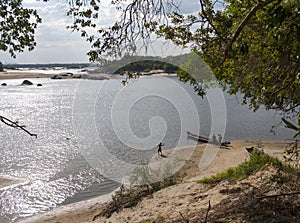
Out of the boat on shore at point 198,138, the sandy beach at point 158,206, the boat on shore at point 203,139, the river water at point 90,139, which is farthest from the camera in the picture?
the boat on shore at point 198,138

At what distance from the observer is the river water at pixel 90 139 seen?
47.3 ft

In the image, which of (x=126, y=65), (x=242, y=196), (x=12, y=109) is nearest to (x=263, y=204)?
(x=242, y=196)

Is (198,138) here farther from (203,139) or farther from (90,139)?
(90,139)

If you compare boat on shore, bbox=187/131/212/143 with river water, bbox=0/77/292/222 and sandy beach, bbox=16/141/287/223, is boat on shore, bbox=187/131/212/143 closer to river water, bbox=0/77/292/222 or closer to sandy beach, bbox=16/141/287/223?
river water, bbox=0/77/292/222

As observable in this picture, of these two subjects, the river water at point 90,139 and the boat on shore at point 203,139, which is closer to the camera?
the river water at point 90,139

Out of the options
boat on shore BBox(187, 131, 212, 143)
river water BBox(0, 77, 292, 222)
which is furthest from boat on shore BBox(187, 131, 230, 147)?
river water BBox(0, 77, 292, 222)

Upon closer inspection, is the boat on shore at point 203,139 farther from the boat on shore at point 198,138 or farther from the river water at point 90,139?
the river water at point 90,139

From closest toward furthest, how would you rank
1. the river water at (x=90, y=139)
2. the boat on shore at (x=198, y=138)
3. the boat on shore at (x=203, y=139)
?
the river water at (x=90, y=139)
the boat on shore at (x=203, y=139)
the boat on shore at (x=198, y=138)

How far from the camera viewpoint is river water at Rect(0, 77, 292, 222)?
47.3 feet

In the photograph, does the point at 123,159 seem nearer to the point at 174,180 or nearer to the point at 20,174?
the point at 20,174

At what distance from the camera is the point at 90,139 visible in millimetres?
24672

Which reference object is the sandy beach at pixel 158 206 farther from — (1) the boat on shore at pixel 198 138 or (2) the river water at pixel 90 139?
(1) the boat on shore at pixel 198 138

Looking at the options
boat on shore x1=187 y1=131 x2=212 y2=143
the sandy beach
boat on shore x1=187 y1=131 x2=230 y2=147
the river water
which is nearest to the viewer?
the sandy beach

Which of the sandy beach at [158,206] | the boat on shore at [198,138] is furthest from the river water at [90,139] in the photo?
the sandy beach at [158,206]
